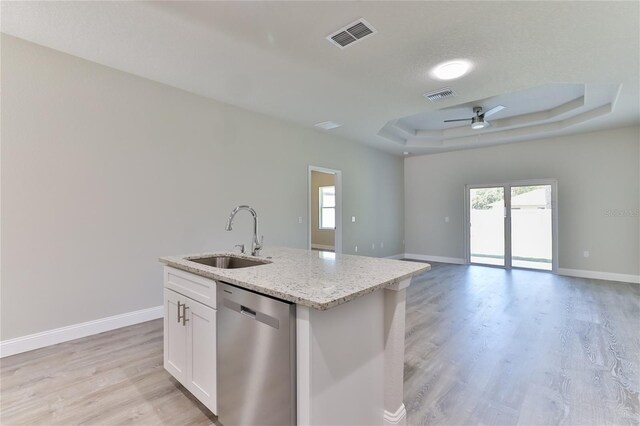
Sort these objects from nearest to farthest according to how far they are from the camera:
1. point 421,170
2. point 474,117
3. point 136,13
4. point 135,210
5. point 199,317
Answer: point 199,317
point 136,13
point 135,210
point 474,117
point 421,170

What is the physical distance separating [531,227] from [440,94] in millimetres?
4116

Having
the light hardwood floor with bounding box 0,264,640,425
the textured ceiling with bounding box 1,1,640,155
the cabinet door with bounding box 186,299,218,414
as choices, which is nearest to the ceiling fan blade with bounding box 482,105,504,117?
the textured ceiling with bounding box 1,1,640,155

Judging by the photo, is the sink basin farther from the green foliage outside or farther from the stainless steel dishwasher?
the green foliage outside

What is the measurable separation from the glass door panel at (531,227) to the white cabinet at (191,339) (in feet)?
21.7

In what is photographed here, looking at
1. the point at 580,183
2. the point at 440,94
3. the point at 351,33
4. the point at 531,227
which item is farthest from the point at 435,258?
the point at 351,33

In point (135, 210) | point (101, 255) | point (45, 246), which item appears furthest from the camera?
point (135, 210)

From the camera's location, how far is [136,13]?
2227mm

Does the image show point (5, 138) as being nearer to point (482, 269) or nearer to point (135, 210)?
point (135, 210)

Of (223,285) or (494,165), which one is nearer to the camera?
(223,285)

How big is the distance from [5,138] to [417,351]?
4.06 m

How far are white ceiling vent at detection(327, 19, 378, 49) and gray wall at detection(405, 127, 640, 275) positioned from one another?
5.44 metres

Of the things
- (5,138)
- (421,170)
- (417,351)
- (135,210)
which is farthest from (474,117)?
(5,138)

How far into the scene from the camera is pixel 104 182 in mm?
3043

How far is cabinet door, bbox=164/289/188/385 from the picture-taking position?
188cm
